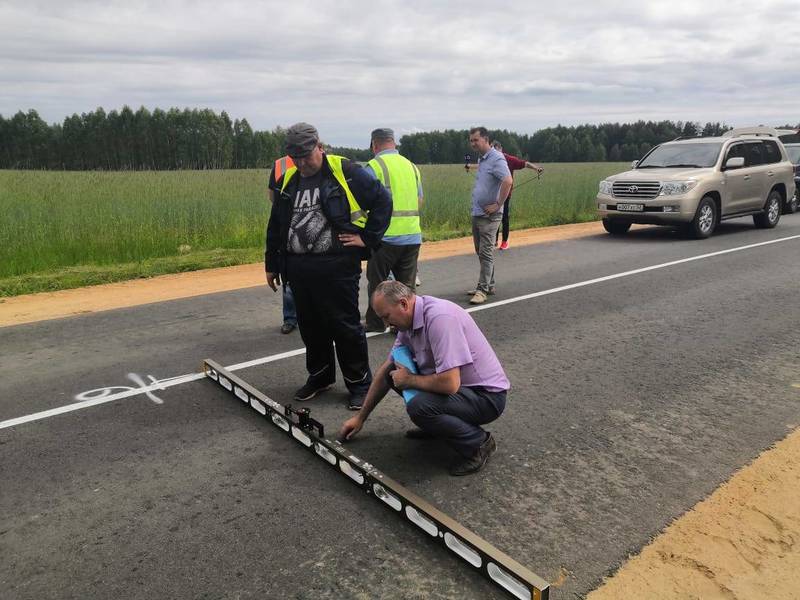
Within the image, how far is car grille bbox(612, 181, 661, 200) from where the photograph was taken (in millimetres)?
12945

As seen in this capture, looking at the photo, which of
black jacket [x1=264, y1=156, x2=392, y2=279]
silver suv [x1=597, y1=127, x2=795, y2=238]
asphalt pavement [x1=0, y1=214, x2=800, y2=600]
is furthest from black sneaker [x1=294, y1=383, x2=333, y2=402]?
silver suv [x1=597, y1=127, x2=795, y2=238]

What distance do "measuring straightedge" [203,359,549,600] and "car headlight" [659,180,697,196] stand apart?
10.7 m

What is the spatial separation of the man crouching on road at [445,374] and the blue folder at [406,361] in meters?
0.02

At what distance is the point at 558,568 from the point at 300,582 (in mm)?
1124

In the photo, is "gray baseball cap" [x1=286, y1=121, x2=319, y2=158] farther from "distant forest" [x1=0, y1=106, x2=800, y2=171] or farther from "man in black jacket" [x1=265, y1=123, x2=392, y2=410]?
"distant forest" [x1=0, y1=106, x2=800, y2=171]

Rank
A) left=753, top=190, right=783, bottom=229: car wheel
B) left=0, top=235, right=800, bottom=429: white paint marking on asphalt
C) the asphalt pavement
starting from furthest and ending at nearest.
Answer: left=753, top=190, right=783, bottom=229: car wheel → left=0, top=235, right=800, bottom=429: white paint marking on asphalt → the asphalt pavement

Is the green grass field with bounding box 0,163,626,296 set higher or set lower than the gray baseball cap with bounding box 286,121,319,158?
lower

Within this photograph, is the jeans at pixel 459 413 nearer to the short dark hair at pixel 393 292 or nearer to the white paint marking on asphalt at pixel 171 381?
the short dark hair at pixel 393 292

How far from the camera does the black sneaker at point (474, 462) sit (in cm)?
368

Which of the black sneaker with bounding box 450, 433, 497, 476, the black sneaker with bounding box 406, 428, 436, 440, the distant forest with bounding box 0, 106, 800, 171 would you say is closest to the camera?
the black sneaker with bounding box 450, 433, 497, 476

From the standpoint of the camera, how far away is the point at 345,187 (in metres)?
4.34

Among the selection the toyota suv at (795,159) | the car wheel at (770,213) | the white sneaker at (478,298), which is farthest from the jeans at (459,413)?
the toyota suv at (795,159)

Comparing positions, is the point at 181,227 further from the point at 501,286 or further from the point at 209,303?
the point at 501,286

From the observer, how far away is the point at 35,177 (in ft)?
66.0
